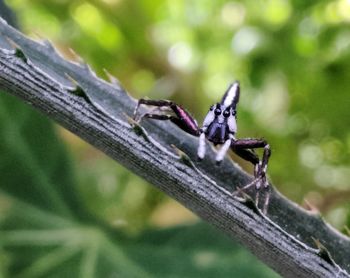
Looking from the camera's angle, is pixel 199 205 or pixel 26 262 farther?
pixel 26 262

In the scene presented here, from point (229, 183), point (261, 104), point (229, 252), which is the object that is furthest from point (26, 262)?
point (261, 104)

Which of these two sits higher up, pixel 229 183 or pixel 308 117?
pixel 308 117

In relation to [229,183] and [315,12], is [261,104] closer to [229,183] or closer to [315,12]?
[315,12]

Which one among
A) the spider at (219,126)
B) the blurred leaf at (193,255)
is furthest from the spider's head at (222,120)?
the blurred leaf at (193,255)

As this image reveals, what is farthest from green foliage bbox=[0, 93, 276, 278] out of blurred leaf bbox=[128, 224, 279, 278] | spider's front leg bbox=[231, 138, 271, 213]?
spider's front leg bbox=[231, 138, 271, 213]

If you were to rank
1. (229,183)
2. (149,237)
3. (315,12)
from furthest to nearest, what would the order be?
(315,12)
(149,237)
(229,183)

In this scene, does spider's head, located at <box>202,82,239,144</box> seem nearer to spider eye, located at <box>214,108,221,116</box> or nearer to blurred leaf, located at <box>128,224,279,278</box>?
spider eye, located at <box>214,108,221,116</box>
